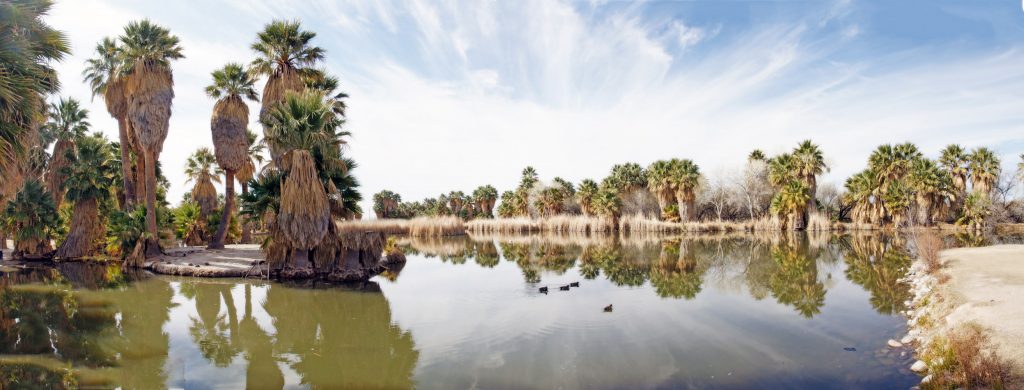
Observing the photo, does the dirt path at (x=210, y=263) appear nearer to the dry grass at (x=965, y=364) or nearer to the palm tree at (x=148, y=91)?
the palm tree at (x=148, y=91)

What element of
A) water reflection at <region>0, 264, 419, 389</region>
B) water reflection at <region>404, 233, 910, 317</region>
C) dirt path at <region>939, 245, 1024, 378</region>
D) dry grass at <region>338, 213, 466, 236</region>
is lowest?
water reflection at <region>0, 264, 419, 389</region>

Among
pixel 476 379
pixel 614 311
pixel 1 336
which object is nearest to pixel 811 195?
pixel 614 311

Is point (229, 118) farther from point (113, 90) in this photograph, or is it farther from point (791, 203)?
point (791, 203)

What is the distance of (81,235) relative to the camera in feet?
88.9

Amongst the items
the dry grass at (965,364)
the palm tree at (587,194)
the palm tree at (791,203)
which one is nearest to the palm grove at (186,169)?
the dry grass at (965,364)

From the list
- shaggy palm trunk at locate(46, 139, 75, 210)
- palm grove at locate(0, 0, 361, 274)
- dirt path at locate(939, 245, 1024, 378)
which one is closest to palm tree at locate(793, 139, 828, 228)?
dirt path at locate(939, 245, 1024, 378)

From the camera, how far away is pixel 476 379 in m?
7.54

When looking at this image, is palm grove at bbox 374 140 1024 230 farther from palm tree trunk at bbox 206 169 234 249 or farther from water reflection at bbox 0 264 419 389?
water reflection at bbox 0 264 419 389

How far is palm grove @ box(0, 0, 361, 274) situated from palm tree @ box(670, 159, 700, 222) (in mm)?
36439

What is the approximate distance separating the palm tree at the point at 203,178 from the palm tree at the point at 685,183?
139 ft

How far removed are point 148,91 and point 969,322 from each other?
3099 cm

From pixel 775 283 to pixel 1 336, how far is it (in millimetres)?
20733

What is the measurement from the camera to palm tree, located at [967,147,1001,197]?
4697 centimetres

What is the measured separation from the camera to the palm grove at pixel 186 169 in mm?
18406
